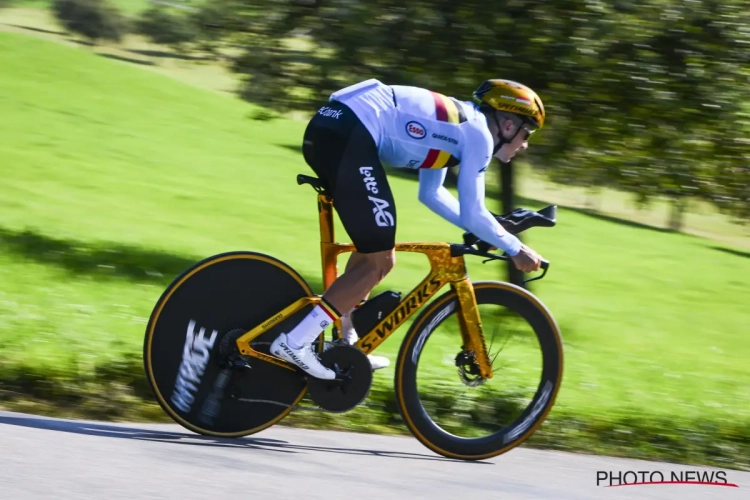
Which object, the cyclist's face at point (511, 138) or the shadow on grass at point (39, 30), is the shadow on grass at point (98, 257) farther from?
the shadow on grass at point (39, 30)

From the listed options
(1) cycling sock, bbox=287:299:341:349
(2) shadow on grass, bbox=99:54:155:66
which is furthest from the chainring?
(2) shadow on grass, bbox=99:54:155:66

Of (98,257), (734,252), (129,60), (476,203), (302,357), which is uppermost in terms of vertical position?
(476,203)

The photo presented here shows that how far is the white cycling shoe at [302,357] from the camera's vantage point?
4621 mm

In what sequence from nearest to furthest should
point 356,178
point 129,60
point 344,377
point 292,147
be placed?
point 356,178 → point 344,377 → point 292,147 → point 129,60

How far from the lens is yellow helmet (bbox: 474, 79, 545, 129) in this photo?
4.62m

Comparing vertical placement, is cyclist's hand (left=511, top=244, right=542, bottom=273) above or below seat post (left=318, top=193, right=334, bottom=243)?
below

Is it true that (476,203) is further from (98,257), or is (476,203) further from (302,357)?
(98,257)

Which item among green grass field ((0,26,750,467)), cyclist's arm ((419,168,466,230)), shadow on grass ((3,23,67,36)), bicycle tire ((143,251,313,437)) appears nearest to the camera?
bicycle tire ((143,251,313,437))

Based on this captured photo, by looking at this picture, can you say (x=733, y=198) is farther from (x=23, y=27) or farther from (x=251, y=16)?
(x=23, y=27)

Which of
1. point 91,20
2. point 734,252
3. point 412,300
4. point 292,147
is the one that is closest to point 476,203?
point 412,300

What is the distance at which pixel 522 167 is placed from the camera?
11.5 metres

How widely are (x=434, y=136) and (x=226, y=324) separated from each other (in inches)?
51.5

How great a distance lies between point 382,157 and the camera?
4.59 meters

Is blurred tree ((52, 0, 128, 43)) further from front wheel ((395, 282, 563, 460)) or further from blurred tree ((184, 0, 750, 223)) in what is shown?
front wheel ((395, 282, 563, 460))
